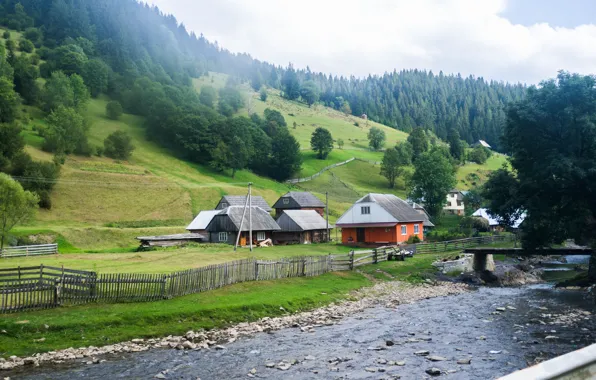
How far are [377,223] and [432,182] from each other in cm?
3400

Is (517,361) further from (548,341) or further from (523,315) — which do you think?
(523,315)

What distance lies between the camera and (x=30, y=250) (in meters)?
48.8

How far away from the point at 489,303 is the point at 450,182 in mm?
63572

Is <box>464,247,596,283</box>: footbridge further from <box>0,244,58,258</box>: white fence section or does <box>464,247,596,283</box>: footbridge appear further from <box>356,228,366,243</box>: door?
<box>0,244,58,258</box>: white fence section

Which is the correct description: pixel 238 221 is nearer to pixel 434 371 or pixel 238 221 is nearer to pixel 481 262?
pixel 481 262

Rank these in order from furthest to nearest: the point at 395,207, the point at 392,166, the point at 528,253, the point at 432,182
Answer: the point at 392,166
the point at 432,182
the point at 395,207
the point at 528,253

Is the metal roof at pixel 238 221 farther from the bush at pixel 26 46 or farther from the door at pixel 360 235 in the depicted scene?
the bush at pixel 26 46

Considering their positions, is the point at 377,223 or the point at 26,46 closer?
the point at 377,223

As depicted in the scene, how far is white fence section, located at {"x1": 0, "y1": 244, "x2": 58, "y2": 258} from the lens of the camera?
46.7 meters

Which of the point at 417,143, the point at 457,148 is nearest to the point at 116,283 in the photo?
the point at 417,143

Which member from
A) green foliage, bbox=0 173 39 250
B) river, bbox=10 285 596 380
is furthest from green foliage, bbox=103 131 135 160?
river, bbox=10 285 596 380

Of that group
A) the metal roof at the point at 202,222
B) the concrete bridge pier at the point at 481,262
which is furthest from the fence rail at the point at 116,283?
the metal roof at the point at 202,222

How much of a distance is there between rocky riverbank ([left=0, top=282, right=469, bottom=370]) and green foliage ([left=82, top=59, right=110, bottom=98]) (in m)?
120

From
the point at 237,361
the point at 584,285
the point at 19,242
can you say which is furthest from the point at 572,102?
the point at 19,242
